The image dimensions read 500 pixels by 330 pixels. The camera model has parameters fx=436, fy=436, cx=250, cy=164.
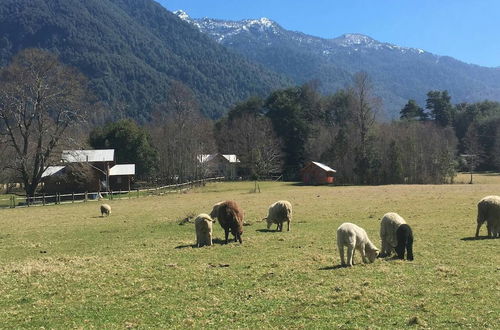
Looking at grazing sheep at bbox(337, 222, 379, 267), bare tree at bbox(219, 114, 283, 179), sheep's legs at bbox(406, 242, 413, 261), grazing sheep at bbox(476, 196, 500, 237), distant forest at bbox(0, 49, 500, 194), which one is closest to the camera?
grazing sheep at bbox(337, 222, 379, 267)

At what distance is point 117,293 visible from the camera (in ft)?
39.8

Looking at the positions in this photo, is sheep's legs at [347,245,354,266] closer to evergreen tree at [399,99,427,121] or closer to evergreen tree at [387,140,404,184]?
evergreen tree at [387,140,404,184]

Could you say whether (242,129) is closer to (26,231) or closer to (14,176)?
(14,176)

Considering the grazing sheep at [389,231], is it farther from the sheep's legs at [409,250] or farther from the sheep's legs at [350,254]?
the sheep's legs at [350,254]

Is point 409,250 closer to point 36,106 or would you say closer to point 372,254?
point 372,254

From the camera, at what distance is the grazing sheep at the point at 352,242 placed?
556 inches

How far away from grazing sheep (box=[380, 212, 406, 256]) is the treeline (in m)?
67.7

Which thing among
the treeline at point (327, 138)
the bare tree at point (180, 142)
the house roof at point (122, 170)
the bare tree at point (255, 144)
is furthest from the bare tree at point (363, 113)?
the house roof at point (122, 170)

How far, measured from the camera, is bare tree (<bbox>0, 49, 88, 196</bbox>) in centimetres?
5153

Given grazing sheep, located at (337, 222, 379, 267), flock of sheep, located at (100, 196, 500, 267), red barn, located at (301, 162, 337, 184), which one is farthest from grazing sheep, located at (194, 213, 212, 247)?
red barn, located at (301, 162, 337, 184)

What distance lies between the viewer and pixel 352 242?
46.1ft

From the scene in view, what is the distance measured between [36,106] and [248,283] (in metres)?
48.0

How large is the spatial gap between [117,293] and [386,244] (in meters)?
9.59

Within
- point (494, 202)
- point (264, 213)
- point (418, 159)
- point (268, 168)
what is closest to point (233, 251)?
point (494, 202)
